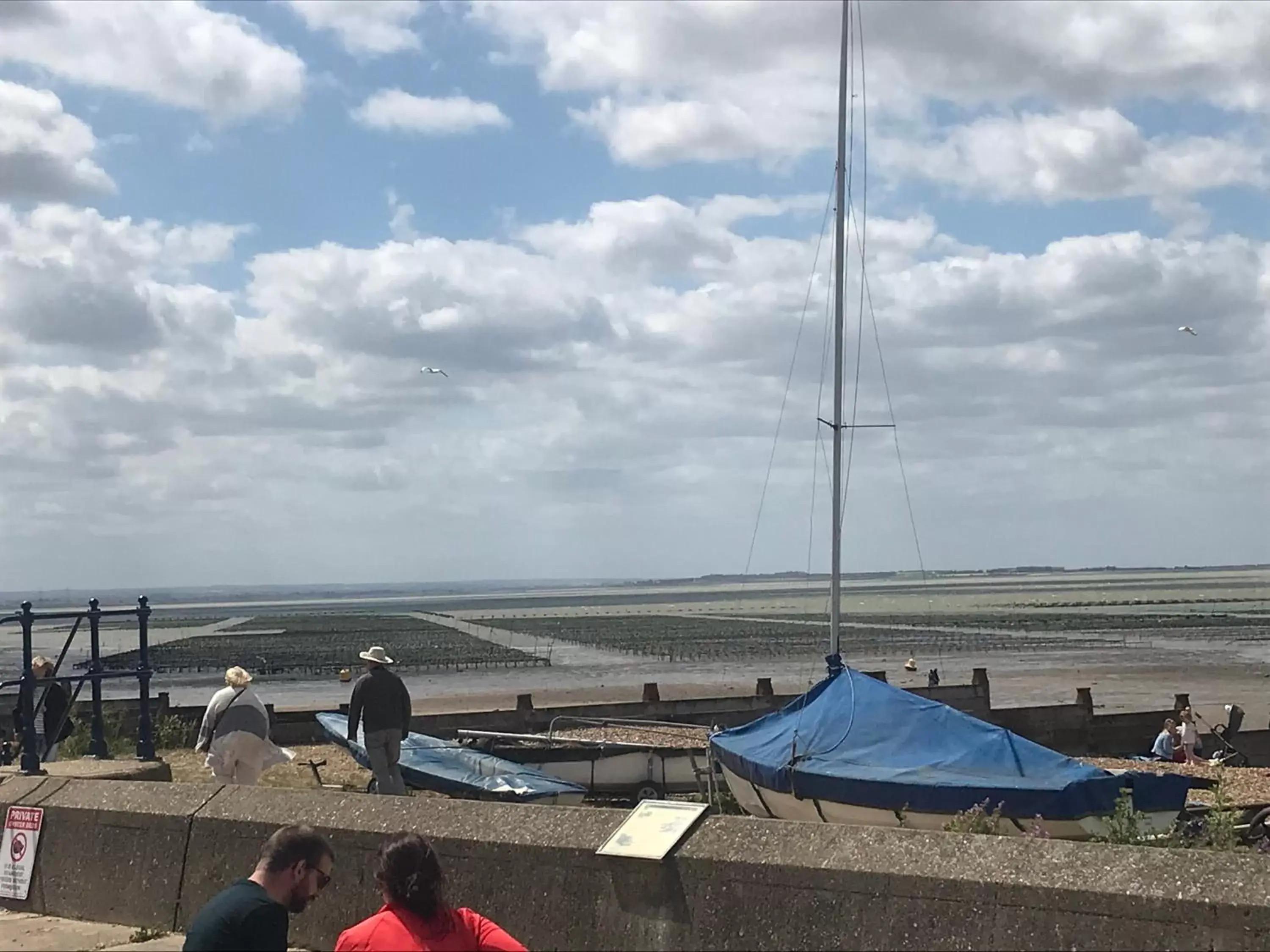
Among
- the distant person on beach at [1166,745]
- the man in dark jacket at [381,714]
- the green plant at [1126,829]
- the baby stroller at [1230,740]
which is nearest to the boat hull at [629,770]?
the man in dark jacket at [381,714]

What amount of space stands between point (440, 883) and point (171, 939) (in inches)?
123

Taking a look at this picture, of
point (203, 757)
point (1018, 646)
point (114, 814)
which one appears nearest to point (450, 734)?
point (203, 757)

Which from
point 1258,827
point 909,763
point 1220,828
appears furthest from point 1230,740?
point 1220,828

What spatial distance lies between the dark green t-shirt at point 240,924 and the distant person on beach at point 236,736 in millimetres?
7121

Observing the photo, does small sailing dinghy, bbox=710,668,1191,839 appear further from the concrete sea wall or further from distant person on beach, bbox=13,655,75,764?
distant person on beach, bbox=13,655,75,764

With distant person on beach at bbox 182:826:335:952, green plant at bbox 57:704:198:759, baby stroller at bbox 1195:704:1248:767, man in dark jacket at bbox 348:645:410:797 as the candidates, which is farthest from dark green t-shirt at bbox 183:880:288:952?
baby stroller at bbox 1195:704:1248:767

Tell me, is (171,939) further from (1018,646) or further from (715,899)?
(1018,646)

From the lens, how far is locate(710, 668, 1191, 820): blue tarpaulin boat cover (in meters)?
12.7

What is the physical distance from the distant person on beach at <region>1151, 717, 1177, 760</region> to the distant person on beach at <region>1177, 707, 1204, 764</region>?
0.53 ft

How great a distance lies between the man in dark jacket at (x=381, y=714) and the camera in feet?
44.7

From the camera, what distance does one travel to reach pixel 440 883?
Result: 5.28 m

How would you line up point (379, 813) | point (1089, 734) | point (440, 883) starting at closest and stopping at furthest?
point (440, 883) → point (379, 813) → point (1089, 734)

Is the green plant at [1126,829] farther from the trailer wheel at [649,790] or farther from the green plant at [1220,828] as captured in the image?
the trailer wheel at [649,790]

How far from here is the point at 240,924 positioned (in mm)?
5188
